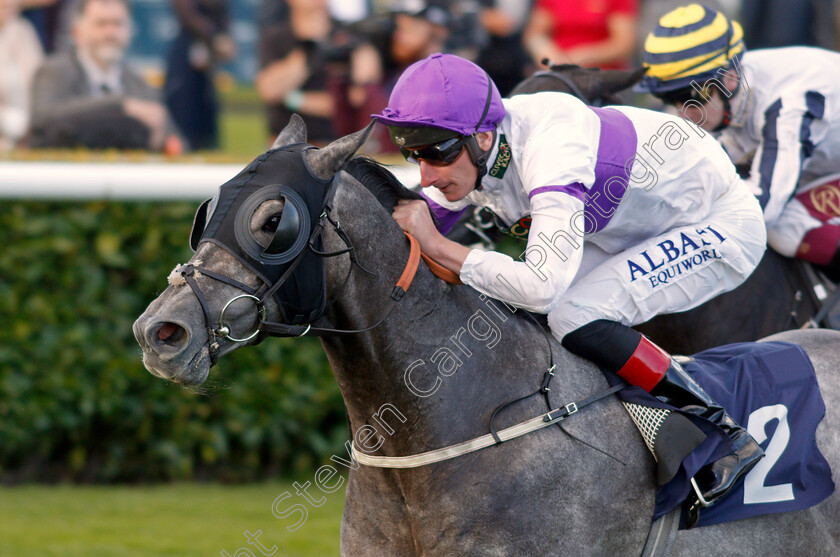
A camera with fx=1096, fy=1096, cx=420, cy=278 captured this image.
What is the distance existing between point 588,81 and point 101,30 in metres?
3.57

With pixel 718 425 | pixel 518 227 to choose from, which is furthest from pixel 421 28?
pixel 718 425

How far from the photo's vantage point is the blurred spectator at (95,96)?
6.38 meters

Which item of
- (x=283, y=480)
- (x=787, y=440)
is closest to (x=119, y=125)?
(x=283, y=480)

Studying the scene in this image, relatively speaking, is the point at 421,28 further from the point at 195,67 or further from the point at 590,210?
the point at 590,210

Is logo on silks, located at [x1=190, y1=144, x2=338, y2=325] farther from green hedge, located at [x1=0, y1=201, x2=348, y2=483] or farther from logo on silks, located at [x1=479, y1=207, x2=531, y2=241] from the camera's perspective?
green hedge, located at [x1=0, y1=201, x2=348, y2=483]

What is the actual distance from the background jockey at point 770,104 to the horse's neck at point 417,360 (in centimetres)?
150

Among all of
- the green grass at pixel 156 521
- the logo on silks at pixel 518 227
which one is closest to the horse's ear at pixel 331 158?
the logo on silks at pixel 518 227

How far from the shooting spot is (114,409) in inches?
223

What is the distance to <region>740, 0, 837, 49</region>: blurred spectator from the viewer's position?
26.8 feet

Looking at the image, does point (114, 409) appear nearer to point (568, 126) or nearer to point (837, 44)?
point (568, 126)

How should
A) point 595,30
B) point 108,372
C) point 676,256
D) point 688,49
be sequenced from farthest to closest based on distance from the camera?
point 595,30
point 108,372
point 688,49
point 676,256

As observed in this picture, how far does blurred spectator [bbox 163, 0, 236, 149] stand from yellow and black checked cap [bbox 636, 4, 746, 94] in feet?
17.5

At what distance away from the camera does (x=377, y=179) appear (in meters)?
3.00

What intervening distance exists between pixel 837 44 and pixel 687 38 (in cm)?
476
